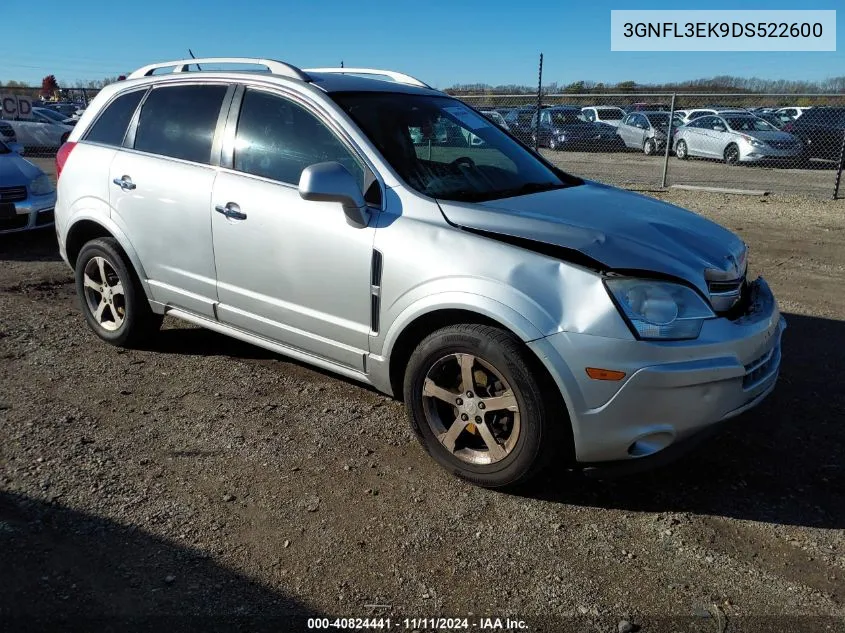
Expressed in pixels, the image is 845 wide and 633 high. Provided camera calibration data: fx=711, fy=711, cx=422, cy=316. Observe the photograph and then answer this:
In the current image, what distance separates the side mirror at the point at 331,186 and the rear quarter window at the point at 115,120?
211cm

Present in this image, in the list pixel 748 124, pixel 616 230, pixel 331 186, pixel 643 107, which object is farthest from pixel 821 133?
pixel 331 186

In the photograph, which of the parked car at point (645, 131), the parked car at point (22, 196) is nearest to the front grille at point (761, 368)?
the parked car at point (22, 196)

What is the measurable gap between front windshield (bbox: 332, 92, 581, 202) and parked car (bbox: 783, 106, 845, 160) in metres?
17.1

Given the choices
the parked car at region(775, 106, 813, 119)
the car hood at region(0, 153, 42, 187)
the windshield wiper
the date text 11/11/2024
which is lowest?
the date text 11/11/2024

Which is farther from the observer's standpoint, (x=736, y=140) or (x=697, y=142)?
(x=697, y=142)

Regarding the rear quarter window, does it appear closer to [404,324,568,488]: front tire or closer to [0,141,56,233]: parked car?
[404,324,568,488]: front tire

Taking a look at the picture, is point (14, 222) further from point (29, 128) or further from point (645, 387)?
point (29, 128)

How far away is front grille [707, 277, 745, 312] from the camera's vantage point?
3.16 m

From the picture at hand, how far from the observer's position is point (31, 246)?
327 inches

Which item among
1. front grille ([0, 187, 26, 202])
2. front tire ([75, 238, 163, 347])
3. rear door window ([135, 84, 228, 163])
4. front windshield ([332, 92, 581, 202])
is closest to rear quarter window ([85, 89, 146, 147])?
rear door window ([135, 84, 228, 163])

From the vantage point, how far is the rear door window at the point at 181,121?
4219 millimetres

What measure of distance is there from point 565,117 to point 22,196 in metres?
17.5

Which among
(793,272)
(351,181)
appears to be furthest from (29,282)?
(793,272)

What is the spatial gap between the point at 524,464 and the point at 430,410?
54 cm
